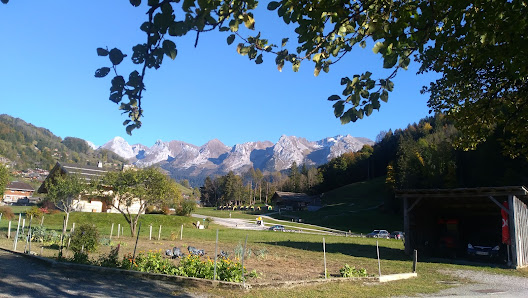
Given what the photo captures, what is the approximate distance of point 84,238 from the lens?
13.5m

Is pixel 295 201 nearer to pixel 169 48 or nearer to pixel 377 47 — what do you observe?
pixel 377 47

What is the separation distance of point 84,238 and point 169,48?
1337cm

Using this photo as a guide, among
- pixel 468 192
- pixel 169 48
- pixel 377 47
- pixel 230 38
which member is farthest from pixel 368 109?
pixel 468 192

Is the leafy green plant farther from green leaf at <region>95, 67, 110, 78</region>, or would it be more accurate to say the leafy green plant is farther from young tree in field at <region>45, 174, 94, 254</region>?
young tree in field at <region>45, 174, 94, 254</region>

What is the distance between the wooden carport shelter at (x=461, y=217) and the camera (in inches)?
659

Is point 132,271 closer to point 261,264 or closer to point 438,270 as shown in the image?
point 261,264

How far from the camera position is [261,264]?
1335cm

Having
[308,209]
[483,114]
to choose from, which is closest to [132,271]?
[483,114]

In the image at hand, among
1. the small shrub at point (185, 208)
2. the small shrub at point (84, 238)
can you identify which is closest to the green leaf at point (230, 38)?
the small shrub at point (84, 238)

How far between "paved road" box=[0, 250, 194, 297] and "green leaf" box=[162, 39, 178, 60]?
21.8 ft

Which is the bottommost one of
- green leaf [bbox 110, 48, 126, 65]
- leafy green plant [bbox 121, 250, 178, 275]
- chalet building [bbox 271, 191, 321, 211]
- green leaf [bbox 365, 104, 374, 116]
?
leafy green plant [bbox 121, 250, 178, 275]

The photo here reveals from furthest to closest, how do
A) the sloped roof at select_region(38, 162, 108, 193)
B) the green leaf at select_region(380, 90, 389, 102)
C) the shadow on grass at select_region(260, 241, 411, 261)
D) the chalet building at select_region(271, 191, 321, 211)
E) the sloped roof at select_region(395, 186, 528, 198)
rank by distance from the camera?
the chalet building at select_region(271, 191, 321, 211), the sloped roof at select_region(38, 162, 108, 193), the shadow on grass at select_region(260, 241, 411, 261), the sloped roof at select_region(395, 186, 528, 198), the green leaf at select_region(380, 90, 389, 102)

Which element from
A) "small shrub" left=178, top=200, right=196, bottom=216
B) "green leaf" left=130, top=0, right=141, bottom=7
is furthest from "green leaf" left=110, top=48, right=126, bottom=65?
"small shrub" left=178, top=200, right=196, bottom=216

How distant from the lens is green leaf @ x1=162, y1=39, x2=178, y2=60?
2426 millimetres
